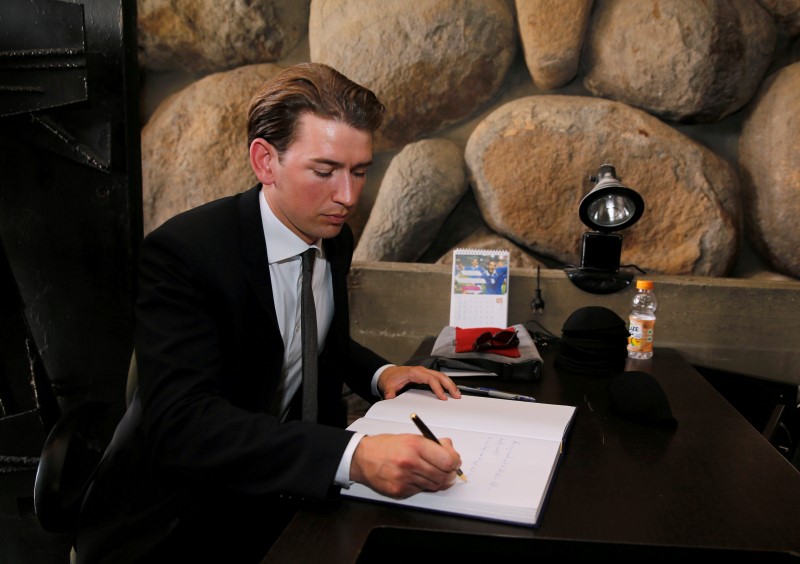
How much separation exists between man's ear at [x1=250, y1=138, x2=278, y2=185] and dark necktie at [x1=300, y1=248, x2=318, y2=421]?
0.17m

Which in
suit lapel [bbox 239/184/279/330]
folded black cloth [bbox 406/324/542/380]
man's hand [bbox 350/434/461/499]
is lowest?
folded black cloth [bbox 406/324/542/380]

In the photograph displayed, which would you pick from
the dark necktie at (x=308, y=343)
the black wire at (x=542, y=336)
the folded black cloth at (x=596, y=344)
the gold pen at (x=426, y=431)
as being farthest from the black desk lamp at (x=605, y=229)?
the gold pen at (x=426, y=431)

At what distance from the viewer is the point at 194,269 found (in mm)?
1110

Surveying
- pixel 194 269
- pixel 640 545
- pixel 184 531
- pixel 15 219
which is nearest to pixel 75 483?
→ pixel 15 219

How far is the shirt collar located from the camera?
4.15 ft

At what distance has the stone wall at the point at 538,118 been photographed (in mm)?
2160

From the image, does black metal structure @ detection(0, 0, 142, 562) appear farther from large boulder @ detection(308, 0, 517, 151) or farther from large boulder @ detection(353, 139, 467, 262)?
large boulder @ detection(353, 139, 467, 262)

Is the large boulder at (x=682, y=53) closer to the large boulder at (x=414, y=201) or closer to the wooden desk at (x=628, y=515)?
the large boulder at (x=414, y=201)

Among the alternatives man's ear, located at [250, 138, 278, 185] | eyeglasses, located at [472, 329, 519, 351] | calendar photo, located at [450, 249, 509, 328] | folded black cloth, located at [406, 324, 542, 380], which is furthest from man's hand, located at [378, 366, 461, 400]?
calendar photo, located at [450, 249, 509, 328]

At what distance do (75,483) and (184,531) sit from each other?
1.47 meters

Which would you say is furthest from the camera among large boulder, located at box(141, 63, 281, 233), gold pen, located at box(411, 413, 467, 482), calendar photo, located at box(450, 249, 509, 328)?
large boulder, located at box(141, 63, 281, 233)

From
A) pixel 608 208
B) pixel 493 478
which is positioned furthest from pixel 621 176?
pixel 493 478

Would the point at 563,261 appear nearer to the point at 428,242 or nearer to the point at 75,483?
the point at 428,242

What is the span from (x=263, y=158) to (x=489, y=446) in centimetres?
69
